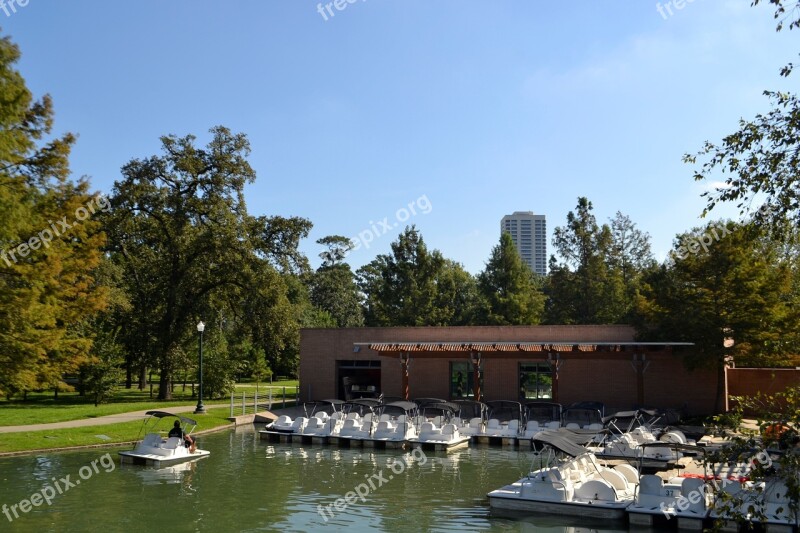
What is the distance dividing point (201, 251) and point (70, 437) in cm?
1652

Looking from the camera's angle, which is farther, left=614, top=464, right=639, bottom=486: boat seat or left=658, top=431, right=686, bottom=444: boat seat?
left=658, top=431, right=686, bottom=444: boat seat

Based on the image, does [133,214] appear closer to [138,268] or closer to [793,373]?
[138,268]

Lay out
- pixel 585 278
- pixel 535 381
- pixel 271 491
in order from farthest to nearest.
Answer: pixel 585 278 → pixel 535 381 → pixel 271 491

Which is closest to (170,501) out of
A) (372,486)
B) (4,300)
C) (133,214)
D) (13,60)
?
(372,486)

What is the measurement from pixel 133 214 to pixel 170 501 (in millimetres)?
28562

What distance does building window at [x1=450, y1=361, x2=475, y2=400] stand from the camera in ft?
125

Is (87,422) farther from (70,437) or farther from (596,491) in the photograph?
(596,491)

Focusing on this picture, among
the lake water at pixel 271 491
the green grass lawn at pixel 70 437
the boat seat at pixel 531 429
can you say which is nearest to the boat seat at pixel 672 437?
the lake water at pixel 271 491

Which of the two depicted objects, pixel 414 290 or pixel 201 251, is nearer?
pixel 201 251

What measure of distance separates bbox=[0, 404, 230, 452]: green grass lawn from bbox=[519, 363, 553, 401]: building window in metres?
16.9

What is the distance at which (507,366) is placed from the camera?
3716 centimetres

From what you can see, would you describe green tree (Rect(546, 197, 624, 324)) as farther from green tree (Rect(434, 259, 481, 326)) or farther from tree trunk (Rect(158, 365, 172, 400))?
tree trunk (Rect(158, 365, 172, 400))

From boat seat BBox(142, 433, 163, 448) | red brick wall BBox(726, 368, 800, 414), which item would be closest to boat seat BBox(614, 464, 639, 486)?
boat seat BBox(142, 433, 163, 448)

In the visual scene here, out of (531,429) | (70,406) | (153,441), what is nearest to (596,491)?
(531,429)
